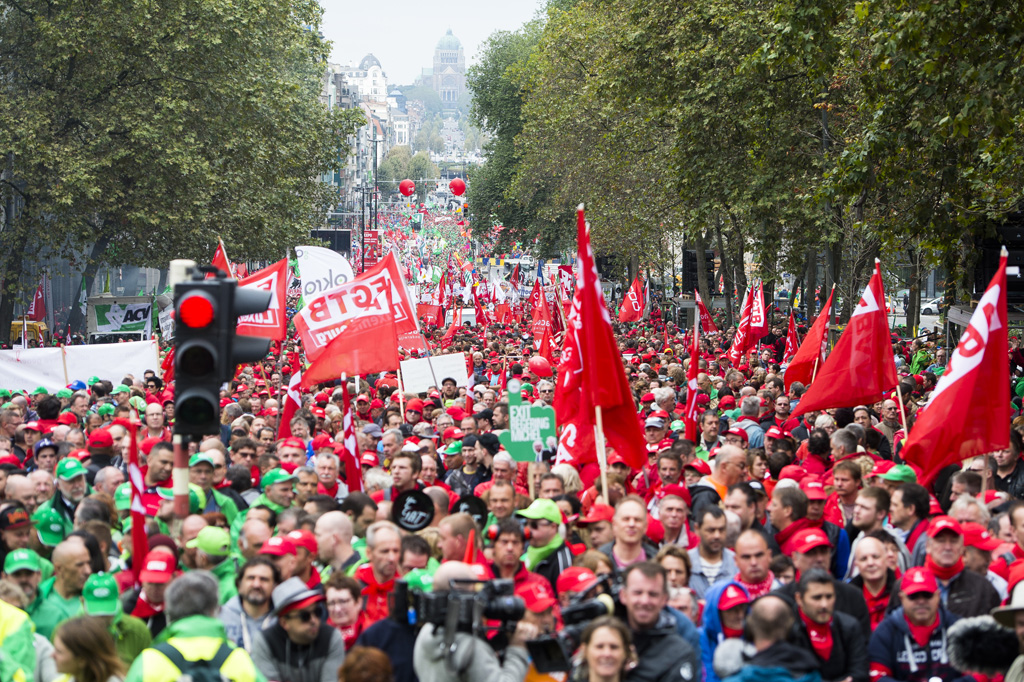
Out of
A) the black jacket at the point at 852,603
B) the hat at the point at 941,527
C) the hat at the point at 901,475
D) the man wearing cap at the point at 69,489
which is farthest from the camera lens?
the man wearing cap at the point at 69,489

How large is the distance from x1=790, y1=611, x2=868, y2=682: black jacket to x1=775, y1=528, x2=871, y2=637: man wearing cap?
0.81 ft

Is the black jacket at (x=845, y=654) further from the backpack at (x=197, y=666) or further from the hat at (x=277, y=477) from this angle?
the hat at (x=277, y=477)

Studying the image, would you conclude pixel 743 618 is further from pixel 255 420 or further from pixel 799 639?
pixel 255 420

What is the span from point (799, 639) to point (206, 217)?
1158 inches

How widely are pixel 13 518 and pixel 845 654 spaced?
4.86m

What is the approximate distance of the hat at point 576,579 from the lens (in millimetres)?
6094

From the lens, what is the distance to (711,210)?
27531mm

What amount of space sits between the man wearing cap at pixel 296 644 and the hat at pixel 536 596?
87cm

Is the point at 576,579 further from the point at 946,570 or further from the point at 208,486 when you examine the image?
the point at 208,486

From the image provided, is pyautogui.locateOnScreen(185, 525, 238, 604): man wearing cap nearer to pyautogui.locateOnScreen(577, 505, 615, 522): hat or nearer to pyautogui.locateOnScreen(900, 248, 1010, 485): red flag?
pyautogui.locateOnScreen(577, 505, 615, 522): hat

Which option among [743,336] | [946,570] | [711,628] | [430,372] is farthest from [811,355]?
[711,628]

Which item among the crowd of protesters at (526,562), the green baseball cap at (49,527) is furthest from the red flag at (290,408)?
the green baseball cap at (49,527)

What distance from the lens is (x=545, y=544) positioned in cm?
726


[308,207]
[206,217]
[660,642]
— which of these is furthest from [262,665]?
[308,207]
